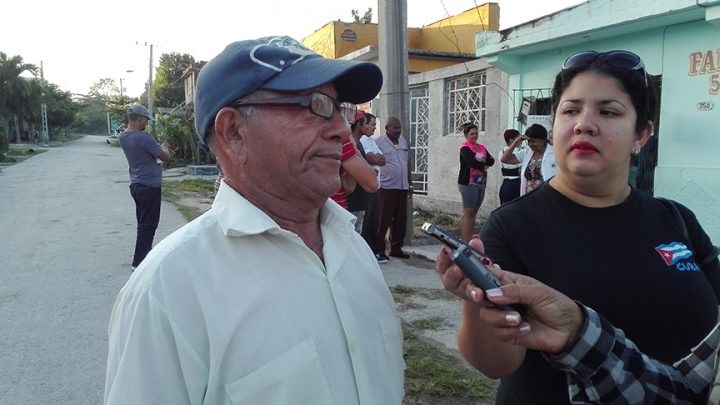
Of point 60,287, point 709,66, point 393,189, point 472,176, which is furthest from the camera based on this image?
point 472,176

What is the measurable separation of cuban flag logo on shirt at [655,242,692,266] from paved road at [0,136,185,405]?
3.40m

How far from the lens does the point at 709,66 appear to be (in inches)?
225

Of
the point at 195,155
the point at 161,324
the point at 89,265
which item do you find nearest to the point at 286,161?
the point at 161,324

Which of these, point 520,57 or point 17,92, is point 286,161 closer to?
point 520,57

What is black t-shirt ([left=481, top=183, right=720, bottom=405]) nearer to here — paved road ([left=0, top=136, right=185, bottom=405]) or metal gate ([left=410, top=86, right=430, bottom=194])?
paved road ([left=0, top=136, right=185, bottom=405])

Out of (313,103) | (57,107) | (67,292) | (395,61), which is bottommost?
(67,292)

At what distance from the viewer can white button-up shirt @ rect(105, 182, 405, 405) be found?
48.6 inches

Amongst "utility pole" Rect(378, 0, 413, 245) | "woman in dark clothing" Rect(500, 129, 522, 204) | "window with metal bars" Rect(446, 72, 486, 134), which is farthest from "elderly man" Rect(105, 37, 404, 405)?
"window with metal bars" Rect(446, 72, 486, 134)

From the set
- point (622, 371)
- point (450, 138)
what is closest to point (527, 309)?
point (622, 371)

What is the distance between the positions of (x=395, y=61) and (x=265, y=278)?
6.78m

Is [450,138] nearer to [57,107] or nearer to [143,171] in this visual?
[143,171]

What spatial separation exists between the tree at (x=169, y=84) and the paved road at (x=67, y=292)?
47.4m

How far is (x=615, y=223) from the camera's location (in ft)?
5.67

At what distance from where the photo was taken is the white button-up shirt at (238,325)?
123 cm
